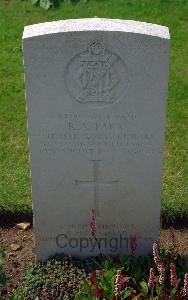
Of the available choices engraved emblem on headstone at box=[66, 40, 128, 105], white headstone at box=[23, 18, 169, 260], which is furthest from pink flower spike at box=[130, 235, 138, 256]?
engraved emblem on headstone at box=[66, 40, 128, 105]

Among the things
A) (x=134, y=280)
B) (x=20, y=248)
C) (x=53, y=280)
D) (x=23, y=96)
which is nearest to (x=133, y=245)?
(x=134, y=280)

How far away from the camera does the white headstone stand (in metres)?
3.65

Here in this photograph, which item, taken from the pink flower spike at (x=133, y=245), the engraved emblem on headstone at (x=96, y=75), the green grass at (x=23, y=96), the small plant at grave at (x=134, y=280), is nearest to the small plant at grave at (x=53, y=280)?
the small plant at grave at (x=134, y=280)

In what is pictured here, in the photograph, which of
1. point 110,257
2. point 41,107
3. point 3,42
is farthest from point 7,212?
point 3,42

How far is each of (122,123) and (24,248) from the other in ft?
4.69

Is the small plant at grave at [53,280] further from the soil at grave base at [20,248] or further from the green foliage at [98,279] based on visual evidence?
the soil at grave base at [20,248]

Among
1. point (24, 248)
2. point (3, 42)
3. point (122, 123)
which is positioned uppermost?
point (3, 42)

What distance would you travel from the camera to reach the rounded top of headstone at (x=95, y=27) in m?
3.60

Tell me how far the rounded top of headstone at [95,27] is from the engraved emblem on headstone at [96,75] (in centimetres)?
10

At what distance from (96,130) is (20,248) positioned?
1.32m

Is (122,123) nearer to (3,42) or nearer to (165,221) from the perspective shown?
(165,221)

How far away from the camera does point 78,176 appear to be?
164 inches

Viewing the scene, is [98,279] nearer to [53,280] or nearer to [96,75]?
[53,280]

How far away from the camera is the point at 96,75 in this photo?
147 inches
